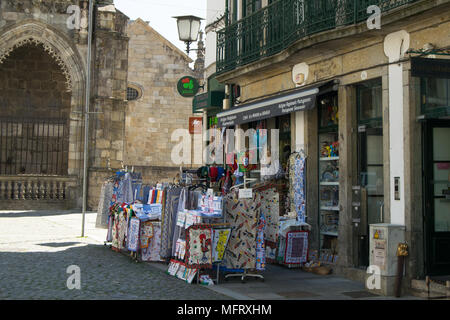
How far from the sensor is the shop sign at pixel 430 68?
7188 millimetres

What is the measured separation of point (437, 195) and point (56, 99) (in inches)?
930

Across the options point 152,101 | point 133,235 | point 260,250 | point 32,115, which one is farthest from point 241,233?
point 152,101

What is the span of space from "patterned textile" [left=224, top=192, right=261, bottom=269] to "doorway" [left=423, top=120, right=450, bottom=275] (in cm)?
248

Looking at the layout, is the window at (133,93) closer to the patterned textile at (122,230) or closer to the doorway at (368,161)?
the patterned textile at (122,230)

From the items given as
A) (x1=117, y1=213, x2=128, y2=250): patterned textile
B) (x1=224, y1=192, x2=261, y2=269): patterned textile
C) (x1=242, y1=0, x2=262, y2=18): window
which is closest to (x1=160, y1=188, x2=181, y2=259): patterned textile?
(x1=224, y1=192, x2=261, y2=269): patterned textile

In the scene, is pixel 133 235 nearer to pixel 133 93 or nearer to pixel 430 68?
pixel 430 68

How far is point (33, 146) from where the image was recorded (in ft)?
93.4

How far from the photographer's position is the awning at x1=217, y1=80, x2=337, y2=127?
9.98 m

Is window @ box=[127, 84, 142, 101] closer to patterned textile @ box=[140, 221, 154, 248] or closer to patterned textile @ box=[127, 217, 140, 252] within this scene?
patterned textile @ box=[127, 217, 140, 252]

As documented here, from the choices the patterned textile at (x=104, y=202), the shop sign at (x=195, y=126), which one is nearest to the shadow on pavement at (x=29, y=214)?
the patterned textile at (x=104, y=202)

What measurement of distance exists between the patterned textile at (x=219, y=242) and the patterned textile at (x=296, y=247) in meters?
1.74

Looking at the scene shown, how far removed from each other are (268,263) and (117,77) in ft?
56.4
